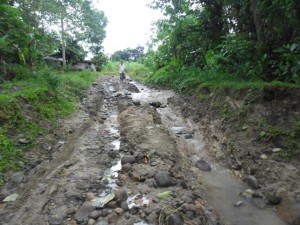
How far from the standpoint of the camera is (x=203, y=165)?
197 inches

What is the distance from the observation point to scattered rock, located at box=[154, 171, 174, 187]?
3918 mm

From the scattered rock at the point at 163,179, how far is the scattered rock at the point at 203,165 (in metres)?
1.09

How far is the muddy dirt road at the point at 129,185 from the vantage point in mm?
3338

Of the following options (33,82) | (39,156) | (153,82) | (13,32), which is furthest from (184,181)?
(153,82)

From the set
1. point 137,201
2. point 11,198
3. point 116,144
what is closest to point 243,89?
point 116,144

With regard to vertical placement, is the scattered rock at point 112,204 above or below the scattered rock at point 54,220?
above


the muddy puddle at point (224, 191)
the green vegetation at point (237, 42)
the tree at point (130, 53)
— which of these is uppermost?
the tree at point (130, 53)

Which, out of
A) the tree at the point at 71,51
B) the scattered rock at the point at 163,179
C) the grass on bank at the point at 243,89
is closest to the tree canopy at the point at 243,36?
the grass on bank at the point at 243,89

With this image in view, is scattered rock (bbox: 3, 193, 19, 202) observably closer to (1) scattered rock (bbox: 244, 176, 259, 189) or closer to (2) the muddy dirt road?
(2) the muddy dirt road

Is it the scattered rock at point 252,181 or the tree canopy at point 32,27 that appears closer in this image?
the scattered rock at point 252,181

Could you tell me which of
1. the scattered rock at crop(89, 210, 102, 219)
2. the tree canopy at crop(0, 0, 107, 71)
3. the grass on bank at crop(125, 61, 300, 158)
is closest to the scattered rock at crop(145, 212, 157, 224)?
the scattered rock at crop(89, 210, 102, 219)

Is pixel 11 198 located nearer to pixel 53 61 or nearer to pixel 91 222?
pixel 91 222

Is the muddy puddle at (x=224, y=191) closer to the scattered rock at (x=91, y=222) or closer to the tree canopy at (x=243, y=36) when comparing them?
the scattered rock at (x=91, y=222)

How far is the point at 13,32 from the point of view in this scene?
33.2ft
